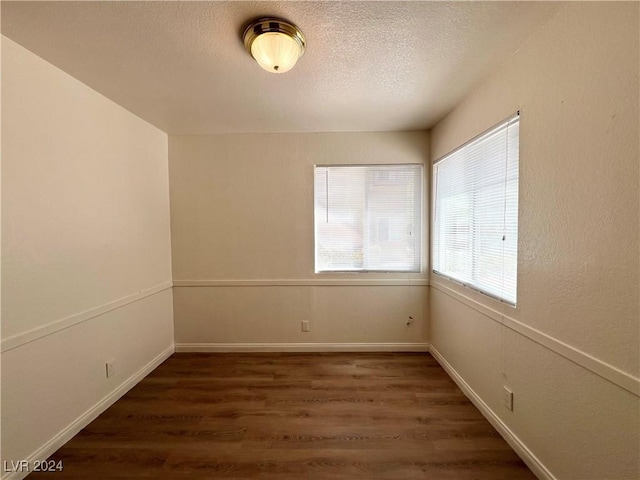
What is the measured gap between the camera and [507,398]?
1.64 m

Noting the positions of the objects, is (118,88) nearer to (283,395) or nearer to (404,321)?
(283,395)

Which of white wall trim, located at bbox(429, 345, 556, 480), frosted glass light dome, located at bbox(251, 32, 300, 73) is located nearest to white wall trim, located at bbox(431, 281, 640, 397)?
white wall trim, located at bbox(429, 345, 556, 480)

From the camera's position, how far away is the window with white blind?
162 cm

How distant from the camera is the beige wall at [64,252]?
141cm

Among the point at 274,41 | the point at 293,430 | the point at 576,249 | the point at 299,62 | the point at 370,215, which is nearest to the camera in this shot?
the point at 576,249

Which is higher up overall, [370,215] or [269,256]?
[370,215]

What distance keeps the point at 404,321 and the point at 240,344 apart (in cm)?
187

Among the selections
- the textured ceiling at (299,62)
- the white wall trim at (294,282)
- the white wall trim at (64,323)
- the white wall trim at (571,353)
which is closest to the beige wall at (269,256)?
the white wall trim at (294,282)

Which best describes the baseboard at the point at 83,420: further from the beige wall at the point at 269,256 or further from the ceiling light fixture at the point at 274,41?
the ceiling light fixture at the point at 274,41

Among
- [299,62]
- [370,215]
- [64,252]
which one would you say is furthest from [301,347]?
[299,62]

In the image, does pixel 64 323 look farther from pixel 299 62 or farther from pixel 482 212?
pixel 482 212

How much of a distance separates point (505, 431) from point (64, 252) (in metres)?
3.10

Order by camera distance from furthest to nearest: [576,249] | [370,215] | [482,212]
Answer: [370,215] → [482,212] → [576,249]

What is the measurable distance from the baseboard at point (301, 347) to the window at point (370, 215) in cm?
85
